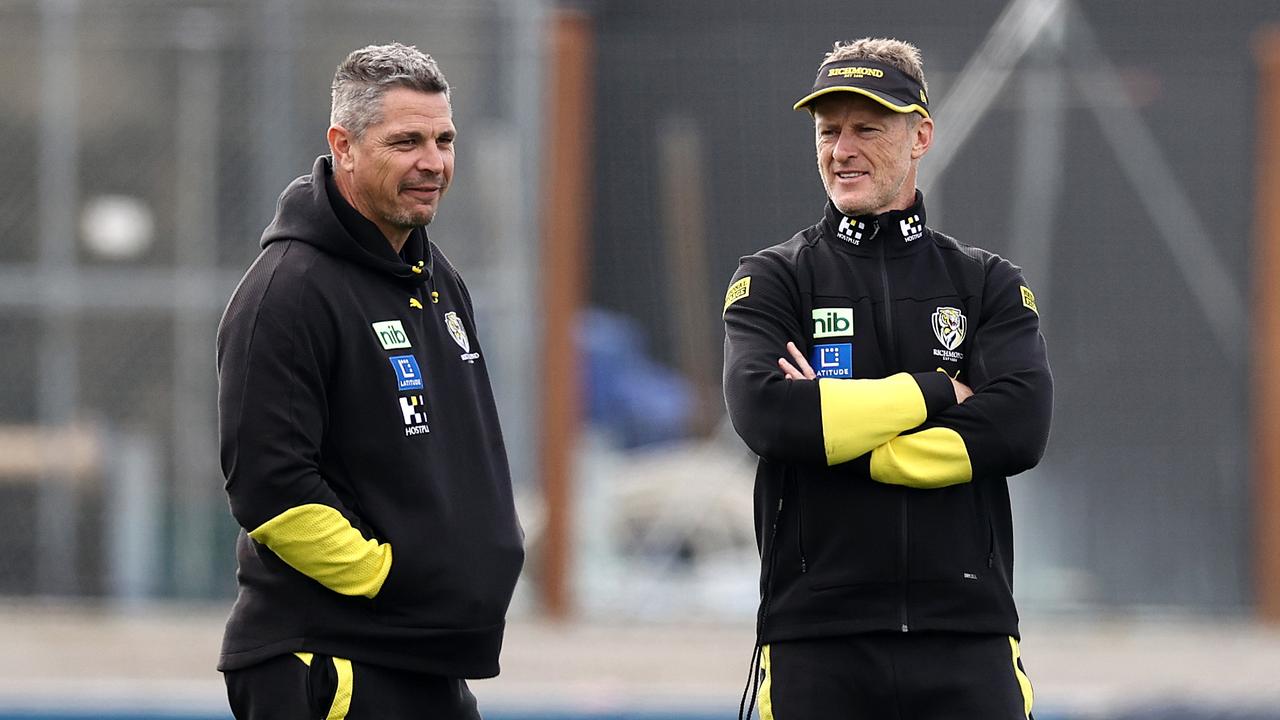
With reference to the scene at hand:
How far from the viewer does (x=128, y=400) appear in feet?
28.3

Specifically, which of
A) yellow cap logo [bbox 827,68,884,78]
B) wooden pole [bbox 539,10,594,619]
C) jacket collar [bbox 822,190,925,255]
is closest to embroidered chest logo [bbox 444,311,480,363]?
jacket collar [bbox 822,190,925,255]

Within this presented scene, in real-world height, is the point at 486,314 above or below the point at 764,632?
above

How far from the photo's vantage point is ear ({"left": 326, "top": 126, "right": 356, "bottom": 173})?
143 inches

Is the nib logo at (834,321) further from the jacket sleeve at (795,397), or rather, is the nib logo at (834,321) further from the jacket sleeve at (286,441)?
the jacket sleeve at (286,441)

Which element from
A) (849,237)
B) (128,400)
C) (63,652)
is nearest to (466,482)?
(849,237)

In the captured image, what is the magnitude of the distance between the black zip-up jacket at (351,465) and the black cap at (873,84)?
904 mm

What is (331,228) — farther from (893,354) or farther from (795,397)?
(893,354)

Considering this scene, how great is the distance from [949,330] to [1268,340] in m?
5.20

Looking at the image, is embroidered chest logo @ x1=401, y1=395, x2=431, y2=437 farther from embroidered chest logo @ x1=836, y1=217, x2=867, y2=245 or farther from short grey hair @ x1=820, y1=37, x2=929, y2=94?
short grey hair @ x1=820, y1=37, x2=929, y2=94

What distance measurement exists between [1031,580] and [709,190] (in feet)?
7.58

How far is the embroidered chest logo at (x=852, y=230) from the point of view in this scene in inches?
151

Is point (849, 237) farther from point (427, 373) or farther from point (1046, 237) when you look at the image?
point (1046, 237)

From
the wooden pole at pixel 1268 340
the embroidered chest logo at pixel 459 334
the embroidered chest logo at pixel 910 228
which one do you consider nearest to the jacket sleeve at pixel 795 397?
the embroidered chest logo at pixel 910 228

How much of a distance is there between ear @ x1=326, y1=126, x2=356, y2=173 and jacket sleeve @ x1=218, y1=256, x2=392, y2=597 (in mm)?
292
